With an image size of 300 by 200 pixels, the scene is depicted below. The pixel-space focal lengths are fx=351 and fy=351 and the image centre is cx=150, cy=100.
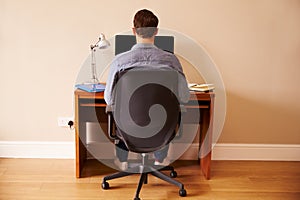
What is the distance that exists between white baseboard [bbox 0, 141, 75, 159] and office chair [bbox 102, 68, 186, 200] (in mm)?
920

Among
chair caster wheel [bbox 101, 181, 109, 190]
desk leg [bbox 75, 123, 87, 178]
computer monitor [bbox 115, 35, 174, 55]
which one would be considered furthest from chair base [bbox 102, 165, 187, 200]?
computer monitor [bbox 115, 35, 174, 55]

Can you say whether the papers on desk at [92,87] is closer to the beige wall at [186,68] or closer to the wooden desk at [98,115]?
the wooden desk at [98,115]

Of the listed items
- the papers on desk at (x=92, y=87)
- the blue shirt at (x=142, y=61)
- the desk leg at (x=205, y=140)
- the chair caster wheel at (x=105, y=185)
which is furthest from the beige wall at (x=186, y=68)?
the blue shirt at (x=142, y=61)

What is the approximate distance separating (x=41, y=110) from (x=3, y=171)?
59 cm

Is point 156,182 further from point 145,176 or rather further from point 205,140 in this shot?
point 205,140

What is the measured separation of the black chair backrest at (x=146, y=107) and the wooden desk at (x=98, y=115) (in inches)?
16.9

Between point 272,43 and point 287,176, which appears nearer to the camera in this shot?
point 287,176

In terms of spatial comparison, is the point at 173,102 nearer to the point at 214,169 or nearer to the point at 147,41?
the point at 147,41

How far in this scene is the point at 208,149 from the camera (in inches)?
108

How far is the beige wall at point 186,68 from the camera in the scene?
2.88 metres

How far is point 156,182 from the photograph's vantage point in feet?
8.64

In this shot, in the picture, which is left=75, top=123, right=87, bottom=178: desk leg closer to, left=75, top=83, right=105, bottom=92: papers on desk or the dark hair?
left=75, top=83, right=105, bottom=92: papers on desk

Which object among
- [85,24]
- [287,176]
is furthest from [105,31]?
[287,176]

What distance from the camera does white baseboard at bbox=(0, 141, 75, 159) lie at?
3.05 m
